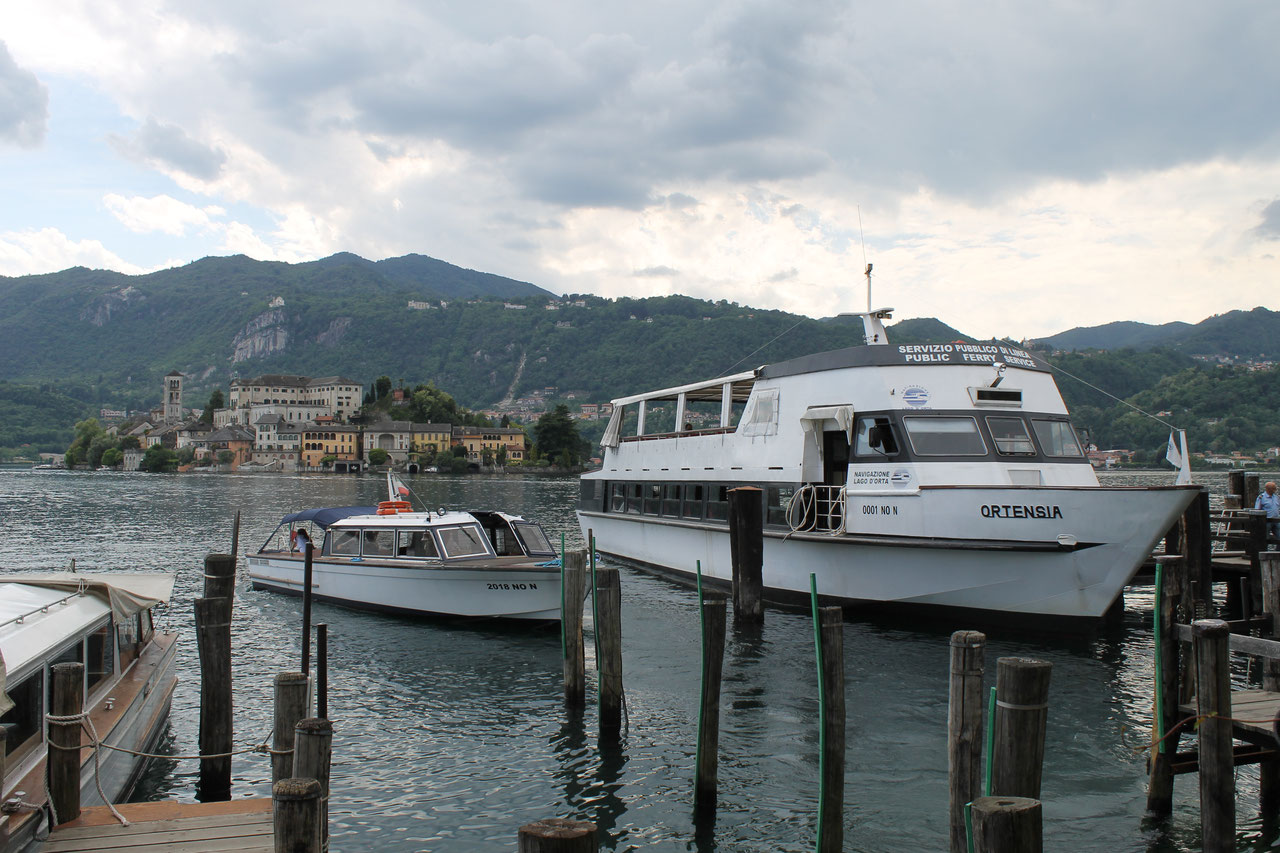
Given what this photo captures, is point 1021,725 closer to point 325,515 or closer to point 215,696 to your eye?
point 215,696

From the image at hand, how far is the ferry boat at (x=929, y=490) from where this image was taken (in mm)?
15570

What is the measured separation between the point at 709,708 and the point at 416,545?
12.7m

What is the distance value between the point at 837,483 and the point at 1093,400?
123 metres

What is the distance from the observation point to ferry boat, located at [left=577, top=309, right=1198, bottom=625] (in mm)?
15570

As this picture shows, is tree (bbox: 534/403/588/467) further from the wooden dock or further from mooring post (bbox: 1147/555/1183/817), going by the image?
mooring post (bbox: 1147/555/1183/817)

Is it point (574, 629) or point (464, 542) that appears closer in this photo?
point (574, 629)

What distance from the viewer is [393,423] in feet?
554

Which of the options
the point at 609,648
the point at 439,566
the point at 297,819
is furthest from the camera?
the point at 439,566

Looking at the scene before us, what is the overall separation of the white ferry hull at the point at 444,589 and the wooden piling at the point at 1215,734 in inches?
501

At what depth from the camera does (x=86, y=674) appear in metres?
10.6

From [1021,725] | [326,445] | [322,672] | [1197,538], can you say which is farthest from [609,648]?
[326,445]

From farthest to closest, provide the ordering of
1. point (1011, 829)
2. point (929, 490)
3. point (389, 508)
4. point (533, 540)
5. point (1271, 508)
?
1. point (389, 508)
2. point (533, 540)
3. point (1271, 508)
4. point (929, 490)
5. point (1011, 829)

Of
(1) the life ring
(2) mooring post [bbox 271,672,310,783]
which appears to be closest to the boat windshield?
(1) the life ring

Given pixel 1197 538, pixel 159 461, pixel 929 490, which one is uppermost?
pixel 159 461
